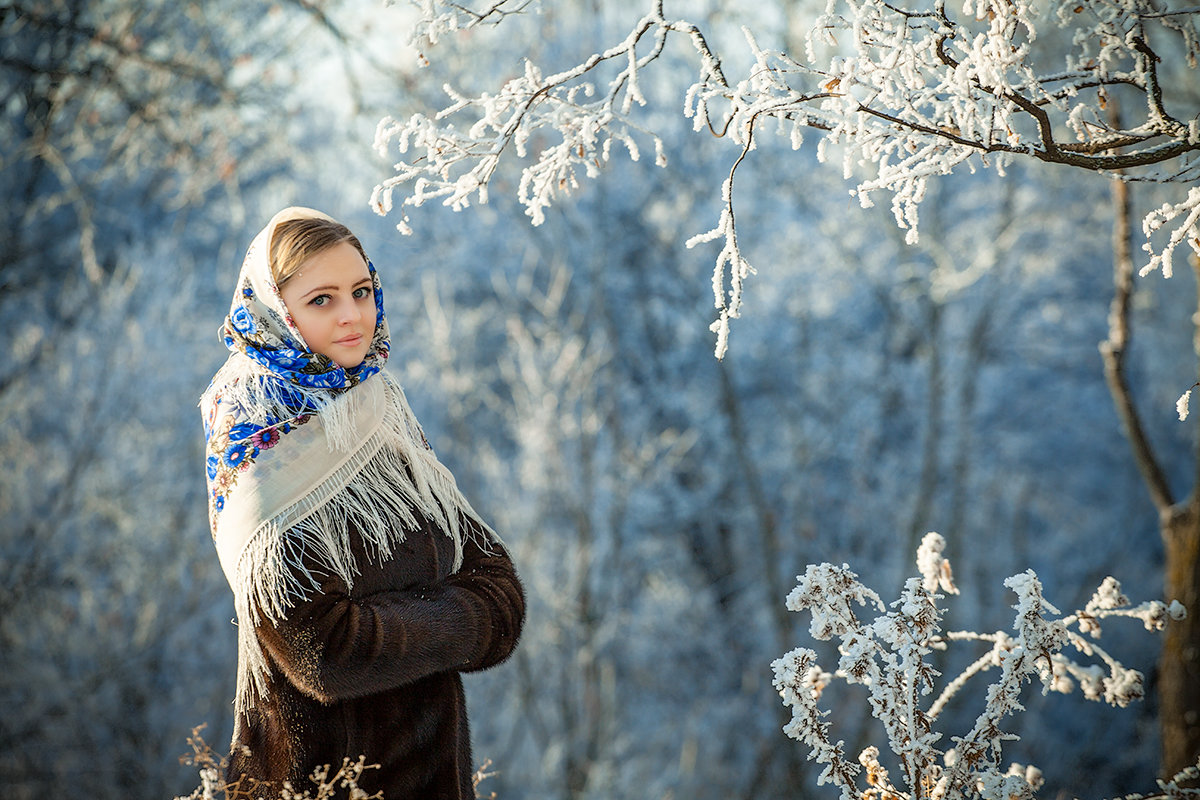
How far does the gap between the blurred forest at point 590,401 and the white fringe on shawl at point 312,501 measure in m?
2.52

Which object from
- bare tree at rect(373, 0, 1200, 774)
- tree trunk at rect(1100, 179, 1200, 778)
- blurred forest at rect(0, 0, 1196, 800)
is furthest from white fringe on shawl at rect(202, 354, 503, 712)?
blurred forest at rect(0, 0, 1196, 800)

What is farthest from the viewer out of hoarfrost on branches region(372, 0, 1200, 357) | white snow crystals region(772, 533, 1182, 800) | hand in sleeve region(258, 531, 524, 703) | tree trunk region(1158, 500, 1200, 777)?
tree trunk region(1158, 500, 1200, 777)

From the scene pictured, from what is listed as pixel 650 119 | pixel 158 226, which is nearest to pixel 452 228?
pixel 650 119

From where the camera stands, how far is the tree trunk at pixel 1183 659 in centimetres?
279

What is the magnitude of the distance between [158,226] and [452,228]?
2.87m

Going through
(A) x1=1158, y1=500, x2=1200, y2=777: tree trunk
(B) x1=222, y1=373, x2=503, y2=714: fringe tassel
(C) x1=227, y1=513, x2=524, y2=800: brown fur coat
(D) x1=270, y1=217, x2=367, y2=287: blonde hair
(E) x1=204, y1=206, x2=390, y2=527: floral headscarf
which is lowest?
(A) x1=1158, y1=500, x2=1200, y2=777: tree trunk

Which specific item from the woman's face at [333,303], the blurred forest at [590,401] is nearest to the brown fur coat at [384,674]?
the woman's face at [333,303]

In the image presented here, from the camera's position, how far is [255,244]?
1.78 metres

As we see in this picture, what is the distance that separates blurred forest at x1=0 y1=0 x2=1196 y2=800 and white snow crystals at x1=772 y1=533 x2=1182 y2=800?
119 inches

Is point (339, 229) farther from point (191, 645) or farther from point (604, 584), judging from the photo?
point (191, 645)

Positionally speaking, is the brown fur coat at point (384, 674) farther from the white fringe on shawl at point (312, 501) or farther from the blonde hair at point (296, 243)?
the blonde hair at point (296, 243)

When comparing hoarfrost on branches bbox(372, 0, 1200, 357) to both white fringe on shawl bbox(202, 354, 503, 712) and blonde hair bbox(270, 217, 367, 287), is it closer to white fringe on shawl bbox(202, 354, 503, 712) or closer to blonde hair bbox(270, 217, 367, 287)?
blonde hair bbox(270, 217, 367, 287)

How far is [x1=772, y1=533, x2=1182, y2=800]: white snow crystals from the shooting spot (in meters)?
1.69

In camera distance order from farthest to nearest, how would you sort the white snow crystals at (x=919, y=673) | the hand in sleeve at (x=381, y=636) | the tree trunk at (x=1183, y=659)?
the tree trunk at (x=1183, y=659), the white snow crystals at (x=919, y=673), the hand in sleeve at (x=381, y=636)
